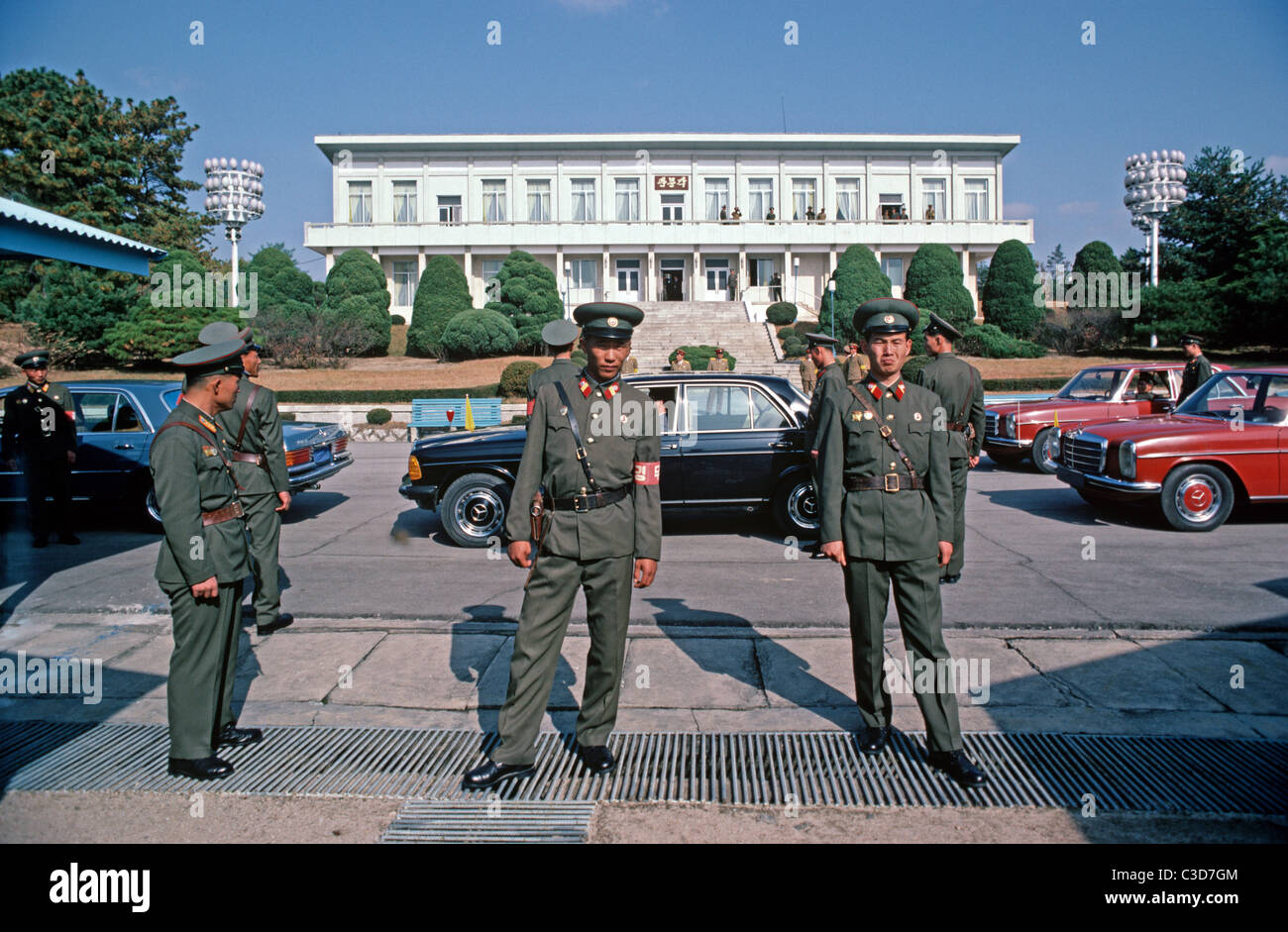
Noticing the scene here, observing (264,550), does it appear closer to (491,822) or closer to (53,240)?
(491,822)

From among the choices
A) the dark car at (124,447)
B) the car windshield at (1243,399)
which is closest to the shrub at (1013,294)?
the car windshield at (1243,399)

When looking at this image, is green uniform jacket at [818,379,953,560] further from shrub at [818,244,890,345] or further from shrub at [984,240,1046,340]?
shrub at [984,240,1046,340]

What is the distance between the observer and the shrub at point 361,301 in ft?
117

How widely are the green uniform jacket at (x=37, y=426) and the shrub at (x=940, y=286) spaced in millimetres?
35913

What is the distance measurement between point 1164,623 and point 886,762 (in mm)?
2979

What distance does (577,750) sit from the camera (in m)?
3.98

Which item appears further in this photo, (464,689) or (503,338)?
(503,338)

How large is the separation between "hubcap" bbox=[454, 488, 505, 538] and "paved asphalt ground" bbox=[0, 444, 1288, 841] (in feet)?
0.89

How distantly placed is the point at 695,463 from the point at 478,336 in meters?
27.2

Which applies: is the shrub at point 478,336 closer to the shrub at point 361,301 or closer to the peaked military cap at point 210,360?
the shrub at point 361,301

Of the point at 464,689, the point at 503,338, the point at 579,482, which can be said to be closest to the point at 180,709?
the point at 464,689

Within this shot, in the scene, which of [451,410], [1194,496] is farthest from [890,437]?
[451,410]

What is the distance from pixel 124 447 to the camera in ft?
31.8
